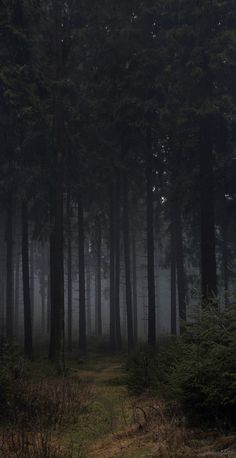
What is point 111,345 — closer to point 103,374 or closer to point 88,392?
point 103,374

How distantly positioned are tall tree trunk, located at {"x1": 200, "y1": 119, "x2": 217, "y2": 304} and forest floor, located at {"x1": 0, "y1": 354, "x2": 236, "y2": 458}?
5.52 metres

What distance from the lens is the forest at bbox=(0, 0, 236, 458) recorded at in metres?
8.07

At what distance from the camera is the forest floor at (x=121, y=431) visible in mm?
6171

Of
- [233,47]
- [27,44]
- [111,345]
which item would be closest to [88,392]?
[27,44]

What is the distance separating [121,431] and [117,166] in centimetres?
1694

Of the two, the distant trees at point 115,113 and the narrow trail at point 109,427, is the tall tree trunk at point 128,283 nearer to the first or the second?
the distant trees at point 115,113

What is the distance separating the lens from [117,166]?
2383 centimetres

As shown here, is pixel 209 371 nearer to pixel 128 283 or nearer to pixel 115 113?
pixel 115 113

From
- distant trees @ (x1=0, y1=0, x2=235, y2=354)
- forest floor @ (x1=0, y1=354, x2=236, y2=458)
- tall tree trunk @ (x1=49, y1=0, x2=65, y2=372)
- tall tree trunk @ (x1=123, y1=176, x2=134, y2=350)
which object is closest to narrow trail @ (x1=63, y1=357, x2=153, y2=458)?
forest floor @ (x1=0, y1=354, x2=236, y2=458)

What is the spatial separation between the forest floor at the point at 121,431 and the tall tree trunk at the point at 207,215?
5.52 metres

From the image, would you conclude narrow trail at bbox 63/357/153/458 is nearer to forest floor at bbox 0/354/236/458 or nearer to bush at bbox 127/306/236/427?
forest floor at bbox 0/354/236/458

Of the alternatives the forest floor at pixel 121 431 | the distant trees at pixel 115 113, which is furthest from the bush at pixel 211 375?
the distant trees at pixel 115 113

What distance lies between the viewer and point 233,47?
16484mm

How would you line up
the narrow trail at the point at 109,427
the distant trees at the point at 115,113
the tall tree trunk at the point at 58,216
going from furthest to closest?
the tall tree trunk at the point at 58,216 → the distant trees at the point at 115,113 → the narrow trail at the point at 109,427
